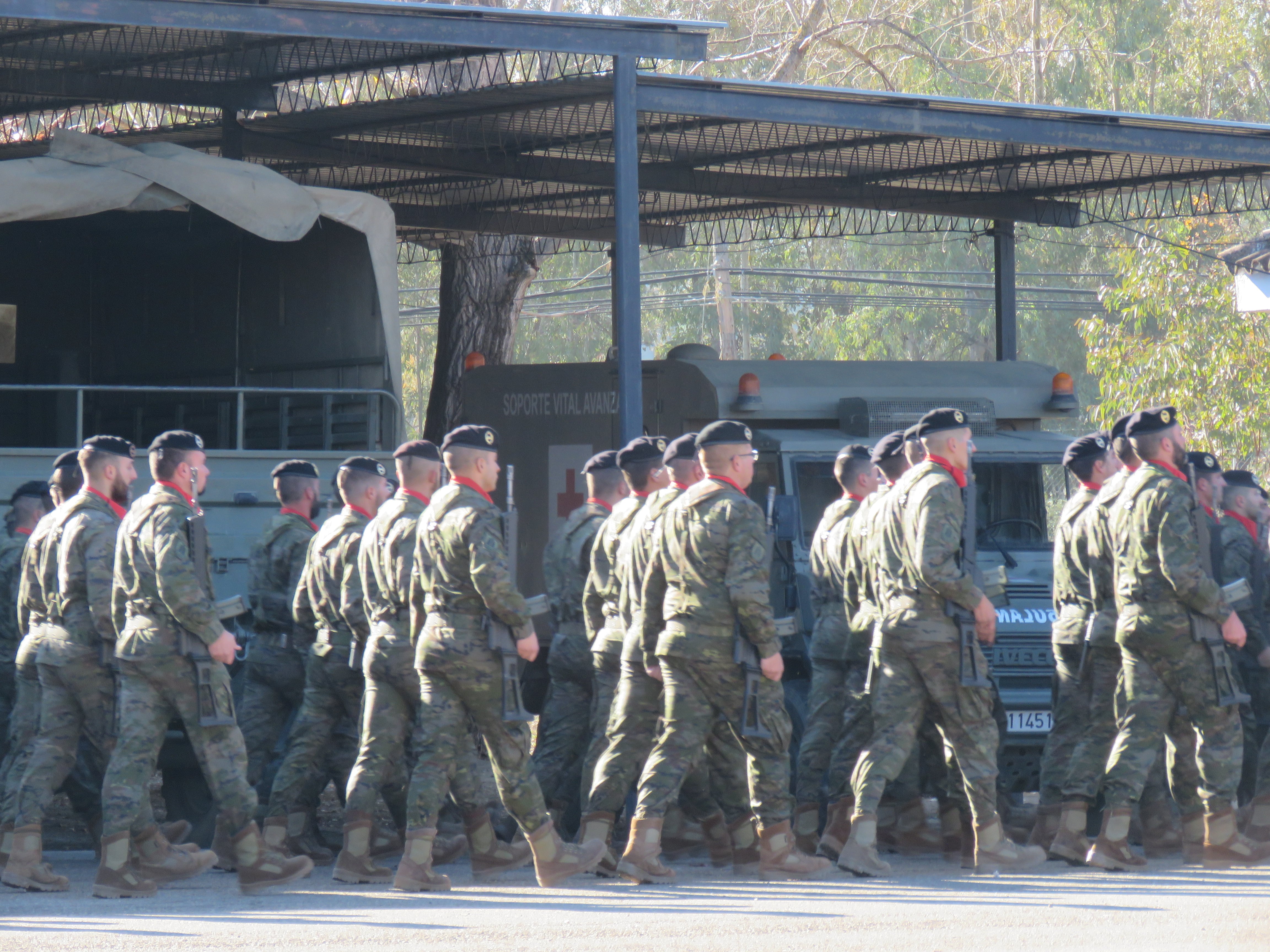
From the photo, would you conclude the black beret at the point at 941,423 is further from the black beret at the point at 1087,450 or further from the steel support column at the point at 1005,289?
the steel support column at the point at 1005,289

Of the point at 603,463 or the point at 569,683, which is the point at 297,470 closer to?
the point at 603,463

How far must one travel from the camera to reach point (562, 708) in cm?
880

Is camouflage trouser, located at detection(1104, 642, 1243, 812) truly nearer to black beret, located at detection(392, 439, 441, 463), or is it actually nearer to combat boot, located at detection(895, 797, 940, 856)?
combat boot, located at detection(895, 797, 940, 856)

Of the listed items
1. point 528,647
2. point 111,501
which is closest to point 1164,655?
point 528,647

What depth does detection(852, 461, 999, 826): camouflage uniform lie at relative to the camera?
25.0 feet

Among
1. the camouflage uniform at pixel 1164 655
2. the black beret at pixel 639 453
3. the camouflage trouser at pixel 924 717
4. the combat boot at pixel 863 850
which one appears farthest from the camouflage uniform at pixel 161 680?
the camouflage uniform at pixel 1164 655

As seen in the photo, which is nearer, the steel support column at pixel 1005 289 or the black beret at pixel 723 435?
the black beret at pixel 723 435

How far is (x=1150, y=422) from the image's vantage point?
25.8 ft

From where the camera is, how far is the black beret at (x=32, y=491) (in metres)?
9.09

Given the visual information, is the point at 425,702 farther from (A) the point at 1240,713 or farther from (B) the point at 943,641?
(A) the point at 1240,713

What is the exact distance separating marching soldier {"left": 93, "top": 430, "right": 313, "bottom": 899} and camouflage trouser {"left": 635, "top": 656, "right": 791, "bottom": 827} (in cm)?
170

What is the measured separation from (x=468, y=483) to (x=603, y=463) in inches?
61.1

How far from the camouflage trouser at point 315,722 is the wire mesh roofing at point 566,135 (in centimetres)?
341

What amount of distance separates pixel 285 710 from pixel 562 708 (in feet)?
4.38
